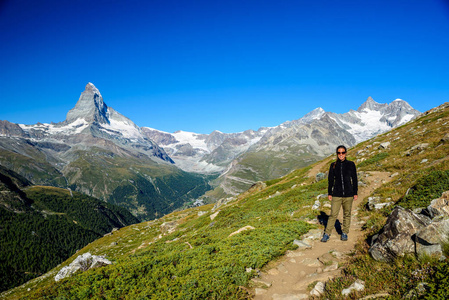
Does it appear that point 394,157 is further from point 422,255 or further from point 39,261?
point 39,261

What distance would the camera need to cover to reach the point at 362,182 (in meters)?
24.2

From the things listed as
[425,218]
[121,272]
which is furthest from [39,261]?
[425,218]

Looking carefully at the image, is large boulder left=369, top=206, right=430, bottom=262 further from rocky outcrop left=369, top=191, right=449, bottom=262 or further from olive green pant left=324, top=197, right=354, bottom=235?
olive green pant left=324, top=197, right=354, bottom=235

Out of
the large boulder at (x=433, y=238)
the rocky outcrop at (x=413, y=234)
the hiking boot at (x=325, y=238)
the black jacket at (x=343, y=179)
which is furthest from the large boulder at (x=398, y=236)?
the hiking boot at (x=325, y=238)

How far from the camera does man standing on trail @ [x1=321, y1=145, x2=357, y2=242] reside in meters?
13.2

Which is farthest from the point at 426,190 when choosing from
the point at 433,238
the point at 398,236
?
the point at 433,238

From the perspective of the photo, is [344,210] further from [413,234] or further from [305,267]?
[413,234]

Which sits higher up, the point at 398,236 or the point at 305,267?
the point at 398,236

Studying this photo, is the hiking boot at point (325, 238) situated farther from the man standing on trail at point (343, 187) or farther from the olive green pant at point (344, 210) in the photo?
the olive green pant at point (344, 210)

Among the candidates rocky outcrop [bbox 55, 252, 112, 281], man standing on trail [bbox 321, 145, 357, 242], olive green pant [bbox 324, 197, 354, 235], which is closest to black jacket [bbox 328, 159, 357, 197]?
man standing on trail [bbox 321, 145, 357, 242]

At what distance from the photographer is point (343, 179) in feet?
43.7

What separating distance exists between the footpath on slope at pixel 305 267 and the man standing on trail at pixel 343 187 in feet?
2.78

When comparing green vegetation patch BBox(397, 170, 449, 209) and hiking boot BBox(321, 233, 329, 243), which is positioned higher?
green vegetation patch BBox(397, 170, 449, 209)

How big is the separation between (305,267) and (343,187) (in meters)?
5.54
